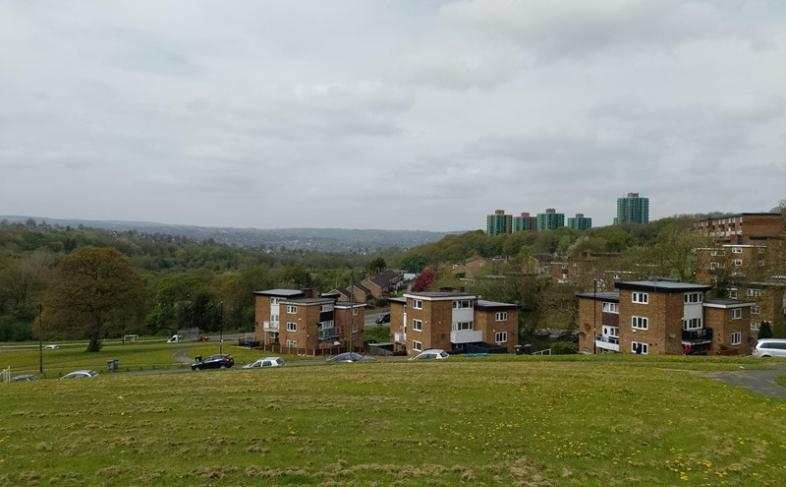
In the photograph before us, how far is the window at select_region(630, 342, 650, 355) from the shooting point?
45000 millimetres

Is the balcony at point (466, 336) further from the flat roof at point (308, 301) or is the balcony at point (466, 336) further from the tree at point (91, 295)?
the tree at point (91, 295)

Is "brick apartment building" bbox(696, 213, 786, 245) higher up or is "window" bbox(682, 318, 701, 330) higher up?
"brick apartment building" bbox(696, 213, 786, 245)

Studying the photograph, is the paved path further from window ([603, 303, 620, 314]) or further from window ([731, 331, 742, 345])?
window ([603, 303, 620, 314])

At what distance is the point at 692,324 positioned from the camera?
45.3m

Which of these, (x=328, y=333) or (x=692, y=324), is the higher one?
(x=692, y=324)

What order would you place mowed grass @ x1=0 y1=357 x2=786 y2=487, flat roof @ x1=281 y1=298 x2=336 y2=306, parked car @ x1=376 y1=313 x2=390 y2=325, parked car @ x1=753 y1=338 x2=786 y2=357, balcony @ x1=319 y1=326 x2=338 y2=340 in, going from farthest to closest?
parked car @ x1=376 y1=313 x2=390 y2=325, balcony @ x1=319 y1=326 x2=338 y2=340, flat roof @ x1=281 y1=298 x2=336 y2=306, parked car @ x1=753 y1=338 x2=786 y2=357, mowed grass @ x1=0 y1=357 x2=786 y2=487

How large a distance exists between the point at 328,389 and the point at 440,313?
107 feet

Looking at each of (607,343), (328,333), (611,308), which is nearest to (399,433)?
(607,343)

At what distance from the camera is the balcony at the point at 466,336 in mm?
54719

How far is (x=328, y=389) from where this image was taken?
Result: 72.7 feet

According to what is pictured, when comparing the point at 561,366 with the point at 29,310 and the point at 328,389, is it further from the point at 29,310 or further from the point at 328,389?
the point at 29,310

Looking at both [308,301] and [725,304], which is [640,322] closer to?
[725,304]

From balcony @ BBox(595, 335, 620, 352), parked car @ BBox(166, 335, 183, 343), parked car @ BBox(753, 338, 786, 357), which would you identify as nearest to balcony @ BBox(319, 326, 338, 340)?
balcony @ BBox(595, 335, 620, 352)

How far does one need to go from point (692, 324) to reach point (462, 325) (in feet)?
67.3
